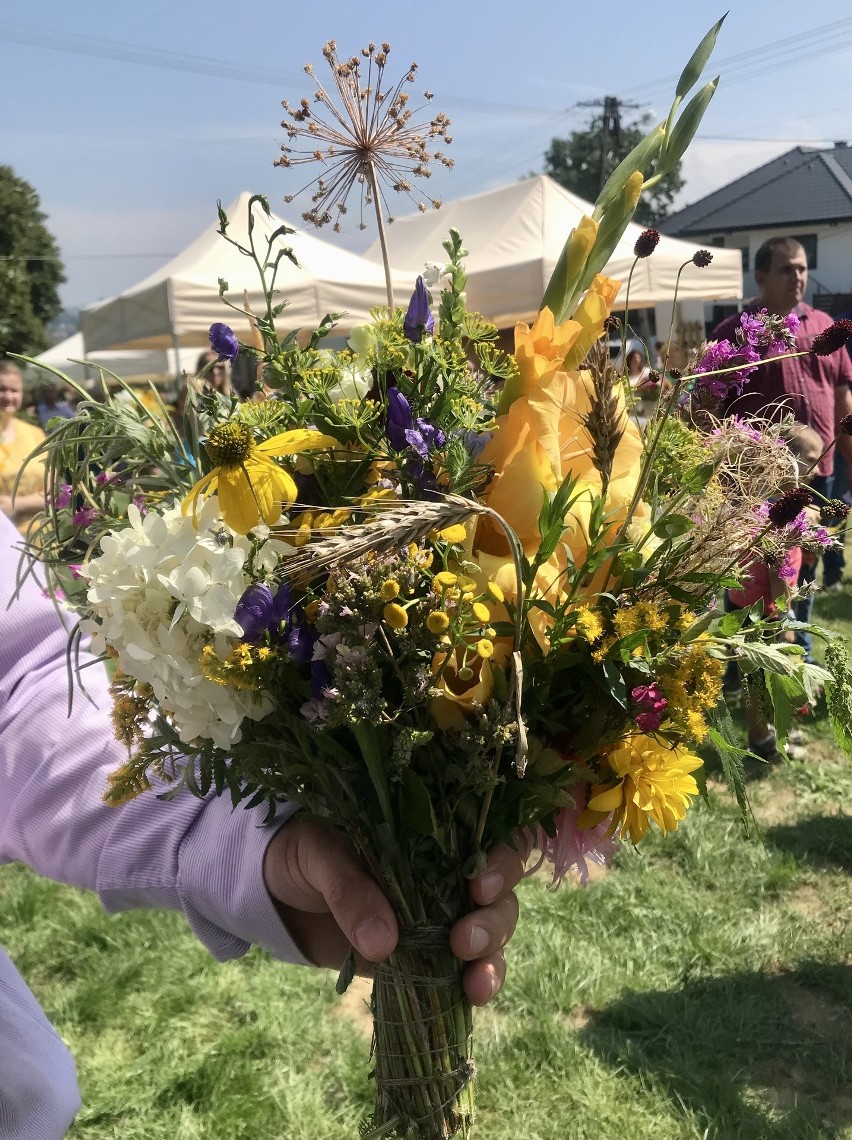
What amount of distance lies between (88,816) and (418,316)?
29.5 inches

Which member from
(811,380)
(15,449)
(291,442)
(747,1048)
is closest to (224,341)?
(291,442)

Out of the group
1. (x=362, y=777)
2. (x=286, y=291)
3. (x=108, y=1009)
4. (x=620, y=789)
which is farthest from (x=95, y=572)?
(x=286, y=291)

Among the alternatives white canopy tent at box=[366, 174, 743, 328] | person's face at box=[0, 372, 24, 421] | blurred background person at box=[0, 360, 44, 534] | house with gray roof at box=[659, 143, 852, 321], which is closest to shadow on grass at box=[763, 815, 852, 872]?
white canopy tent at box=[366, 174, 743, 328]

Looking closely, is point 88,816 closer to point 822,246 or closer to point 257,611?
point 257,611

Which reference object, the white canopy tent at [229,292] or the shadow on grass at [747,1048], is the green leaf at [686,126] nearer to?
the shadow on grass at [747,1048]

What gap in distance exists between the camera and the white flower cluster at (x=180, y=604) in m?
0.75

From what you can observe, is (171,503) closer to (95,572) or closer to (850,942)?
(95,572)

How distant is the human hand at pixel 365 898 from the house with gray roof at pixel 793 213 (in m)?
26.5

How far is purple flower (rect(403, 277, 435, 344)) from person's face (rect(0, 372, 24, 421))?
535cm

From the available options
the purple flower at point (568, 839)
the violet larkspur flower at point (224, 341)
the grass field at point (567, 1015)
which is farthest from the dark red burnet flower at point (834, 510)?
the grass field at point (567, 1015)

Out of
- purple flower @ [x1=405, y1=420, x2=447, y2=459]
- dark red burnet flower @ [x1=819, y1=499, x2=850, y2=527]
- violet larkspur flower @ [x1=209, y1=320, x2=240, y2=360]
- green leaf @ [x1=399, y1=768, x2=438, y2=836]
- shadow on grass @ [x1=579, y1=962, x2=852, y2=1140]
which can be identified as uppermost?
violet larkspur flower @ [x1=209, y1=320, x2=240, y2=360]

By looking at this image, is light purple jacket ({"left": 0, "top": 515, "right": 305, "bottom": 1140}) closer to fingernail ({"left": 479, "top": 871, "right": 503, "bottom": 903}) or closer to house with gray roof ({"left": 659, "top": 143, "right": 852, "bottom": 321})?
fingernail ({"left": 479, "top": 871, "right": 503, "bottom": 903})

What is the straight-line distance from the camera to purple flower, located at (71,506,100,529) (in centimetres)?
88

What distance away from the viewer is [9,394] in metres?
5.66
